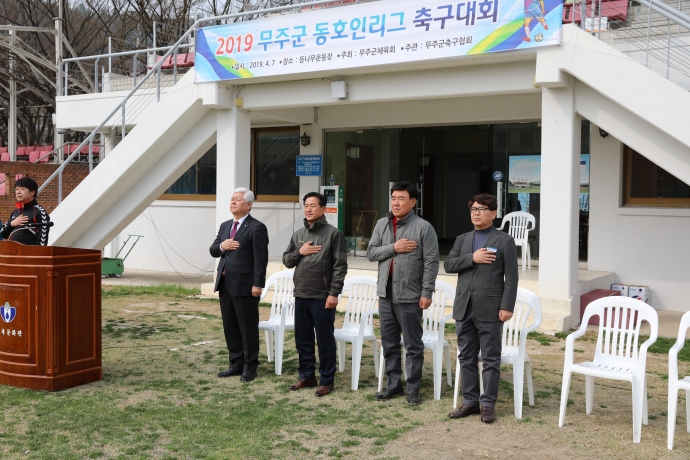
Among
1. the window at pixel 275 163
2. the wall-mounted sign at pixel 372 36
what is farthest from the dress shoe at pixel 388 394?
the window at pixel 275 163

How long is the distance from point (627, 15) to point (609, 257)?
11.8ft

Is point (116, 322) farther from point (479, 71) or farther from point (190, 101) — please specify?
point (479, 71)

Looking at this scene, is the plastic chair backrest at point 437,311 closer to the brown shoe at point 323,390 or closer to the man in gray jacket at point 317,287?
the man in gray jacket at point 317,287

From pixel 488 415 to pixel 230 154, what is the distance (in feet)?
24.4

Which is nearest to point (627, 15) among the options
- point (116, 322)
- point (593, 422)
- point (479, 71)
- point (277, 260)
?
point (479, 71)

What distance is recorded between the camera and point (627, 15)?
10922mm

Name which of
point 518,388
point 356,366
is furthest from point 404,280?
point 518,388

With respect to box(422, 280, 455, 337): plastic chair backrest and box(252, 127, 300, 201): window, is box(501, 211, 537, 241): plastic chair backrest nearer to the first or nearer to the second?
box(252, 127, 300, 201): window

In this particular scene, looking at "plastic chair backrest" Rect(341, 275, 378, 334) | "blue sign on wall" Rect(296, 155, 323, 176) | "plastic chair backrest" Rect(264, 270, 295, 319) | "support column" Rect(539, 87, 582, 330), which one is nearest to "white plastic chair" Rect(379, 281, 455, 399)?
"plastic chair backrest" Rect(341, 275, 378, 334)

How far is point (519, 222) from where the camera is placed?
12.0 metres

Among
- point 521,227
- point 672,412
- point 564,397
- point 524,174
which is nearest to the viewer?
point 672,412

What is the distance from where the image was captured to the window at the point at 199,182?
15.8 meters

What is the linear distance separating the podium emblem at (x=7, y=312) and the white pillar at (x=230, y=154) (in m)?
5.60

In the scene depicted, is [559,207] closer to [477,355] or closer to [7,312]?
[477,355]
